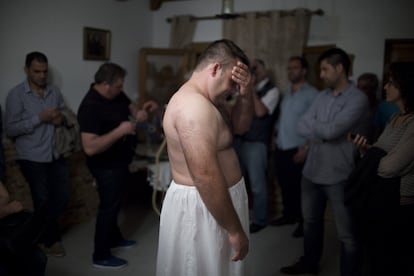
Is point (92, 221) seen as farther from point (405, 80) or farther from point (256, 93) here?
point (405, 80)

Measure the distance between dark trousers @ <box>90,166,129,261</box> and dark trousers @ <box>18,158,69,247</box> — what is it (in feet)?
1.45

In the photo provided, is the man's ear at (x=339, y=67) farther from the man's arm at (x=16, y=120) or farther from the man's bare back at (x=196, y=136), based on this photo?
the man's arm at (x=16, y=120)

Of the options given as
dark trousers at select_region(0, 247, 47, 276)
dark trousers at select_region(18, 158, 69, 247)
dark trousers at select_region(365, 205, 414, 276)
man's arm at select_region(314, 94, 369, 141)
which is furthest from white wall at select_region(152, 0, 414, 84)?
dark trousers at select_region(0, 247, 47, 276)

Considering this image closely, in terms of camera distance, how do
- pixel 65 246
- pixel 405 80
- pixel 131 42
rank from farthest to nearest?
pixel 131 42
pixel 65 246
pixel 405 80

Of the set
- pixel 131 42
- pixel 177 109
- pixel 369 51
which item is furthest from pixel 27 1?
pixel 369 51

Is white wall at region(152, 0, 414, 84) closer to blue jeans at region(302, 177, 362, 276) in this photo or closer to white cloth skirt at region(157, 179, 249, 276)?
blue jeans at region(302, 177, 362, 276)

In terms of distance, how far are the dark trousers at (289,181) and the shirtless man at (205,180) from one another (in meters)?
2.07

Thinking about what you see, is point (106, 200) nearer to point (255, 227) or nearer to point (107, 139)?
point (107, 139)

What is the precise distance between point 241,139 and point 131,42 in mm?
1880

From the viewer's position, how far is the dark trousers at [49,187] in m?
2.95

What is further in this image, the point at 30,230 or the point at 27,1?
the point at 27,1

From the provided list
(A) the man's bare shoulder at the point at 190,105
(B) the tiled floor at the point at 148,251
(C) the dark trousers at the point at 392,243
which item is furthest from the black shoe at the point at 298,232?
(A) the man's bare shoulder at the point at 190,105

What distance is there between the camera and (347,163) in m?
2.34

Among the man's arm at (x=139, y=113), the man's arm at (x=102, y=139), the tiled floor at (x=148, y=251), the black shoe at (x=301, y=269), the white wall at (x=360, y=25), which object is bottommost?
the tiled floor at (x=148, y=251)
